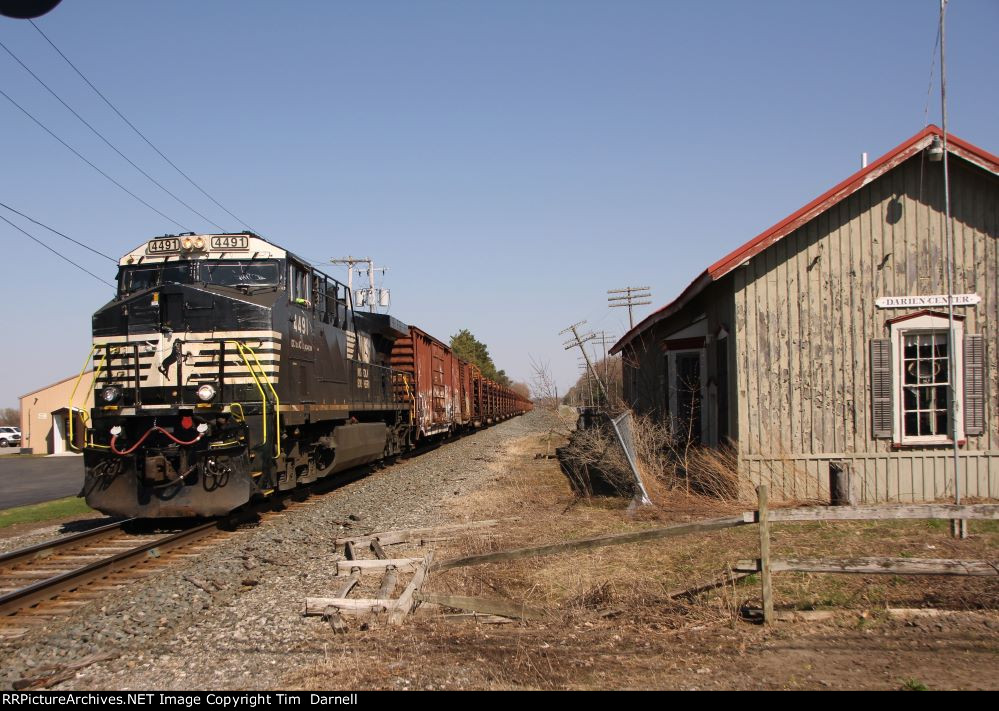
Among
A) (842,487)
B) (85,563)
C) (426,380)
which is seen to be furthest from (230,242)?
(426,380)

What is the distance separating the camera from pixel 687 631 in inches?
233

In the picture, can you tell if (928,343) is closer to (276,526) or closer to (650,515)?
(650,515)

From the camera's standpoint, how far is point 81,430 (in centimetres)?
1056

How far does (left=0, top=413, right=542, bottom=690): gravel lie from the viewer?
17.3 ft

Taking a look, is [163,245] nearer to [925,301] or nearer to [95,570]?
[95,570]

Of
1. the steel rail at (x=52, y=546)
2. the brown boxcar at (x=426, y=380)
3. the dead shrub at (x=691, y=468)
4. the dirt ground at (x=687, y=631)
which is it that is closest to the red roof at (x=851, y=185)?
the dead shrub at (x=691, y=468)

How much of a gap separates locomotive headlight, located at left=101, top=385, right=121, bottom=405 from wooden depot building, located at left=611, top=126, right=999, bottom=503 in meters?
8.74

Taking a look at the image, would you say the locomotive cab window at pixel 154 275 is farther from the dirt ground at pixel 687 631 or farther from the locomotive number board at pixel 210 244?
the dirt ground at pixel 687 631

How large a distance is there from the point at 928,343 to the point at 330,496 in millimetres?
10387

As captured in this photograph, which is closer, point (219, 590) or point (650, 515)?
point (219, 590)

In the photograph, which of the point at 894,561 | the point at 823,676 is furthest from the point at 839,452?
the point at 823,676

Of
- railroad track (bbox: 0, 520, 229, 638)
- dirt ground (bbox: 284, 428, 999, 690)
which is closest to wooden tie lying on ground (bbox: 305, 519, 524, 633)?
dirt ground (bbox: 284, 428, 999, 690)

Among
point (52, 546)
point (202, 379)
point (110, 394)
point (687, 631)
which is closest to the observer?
point (687, 631)

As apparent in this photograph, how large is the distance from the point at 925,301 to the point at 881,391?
4.86ft
